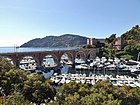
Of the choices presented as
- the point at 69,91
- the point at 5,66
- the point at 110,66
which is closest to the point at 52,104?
the point at 69,91

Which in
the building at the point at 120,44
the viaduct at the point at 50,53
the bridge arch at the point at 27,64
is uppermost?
the building at the point at 120,44

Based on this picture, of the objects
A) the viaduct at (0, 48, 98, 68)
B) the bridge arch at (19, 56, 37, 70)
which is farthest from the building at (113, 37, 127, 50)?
the bridge arch at (19, 56, 37, 70)

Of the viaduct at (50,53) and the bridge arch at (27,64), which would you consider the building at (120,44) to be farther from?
the bridge arch at (27,64)

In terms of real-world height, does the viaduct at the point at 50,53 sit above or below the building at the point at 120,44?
below

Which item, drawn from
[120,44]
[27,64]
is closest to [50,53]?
[27,64]

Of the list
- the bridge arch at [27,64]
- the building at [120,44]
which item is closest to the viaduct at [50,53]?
the bridge arch at [27,64]

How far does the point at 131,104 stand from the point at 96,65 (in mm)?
51772

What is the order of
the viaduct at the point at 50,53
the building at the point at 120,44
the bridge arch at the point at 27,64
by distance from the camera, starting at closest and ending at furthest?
the viaduct at the point at 50,53, the bridge arch at the point at 27,64, the building at the point at 120,44

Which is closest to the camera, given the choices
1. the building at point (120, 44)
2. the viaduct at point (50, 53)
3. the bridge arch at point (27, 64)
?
the viaduct at point (50, 53)

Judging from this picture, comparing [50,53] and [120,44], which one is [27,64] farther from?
[120,44]

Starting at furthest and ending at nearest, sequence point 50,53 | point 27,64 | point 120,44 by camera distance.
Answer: point 120,44 → point 27,64 → point 50,53

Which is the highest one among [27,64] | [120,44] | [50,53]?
[120,44]

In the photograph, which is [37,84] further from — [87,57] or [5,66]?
[87,57]

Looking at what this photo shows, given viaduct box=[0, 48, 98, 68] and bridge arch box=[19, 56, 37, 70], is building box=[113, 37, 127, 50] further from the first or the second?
bridge arch box=[19, 56, 37, 70]
